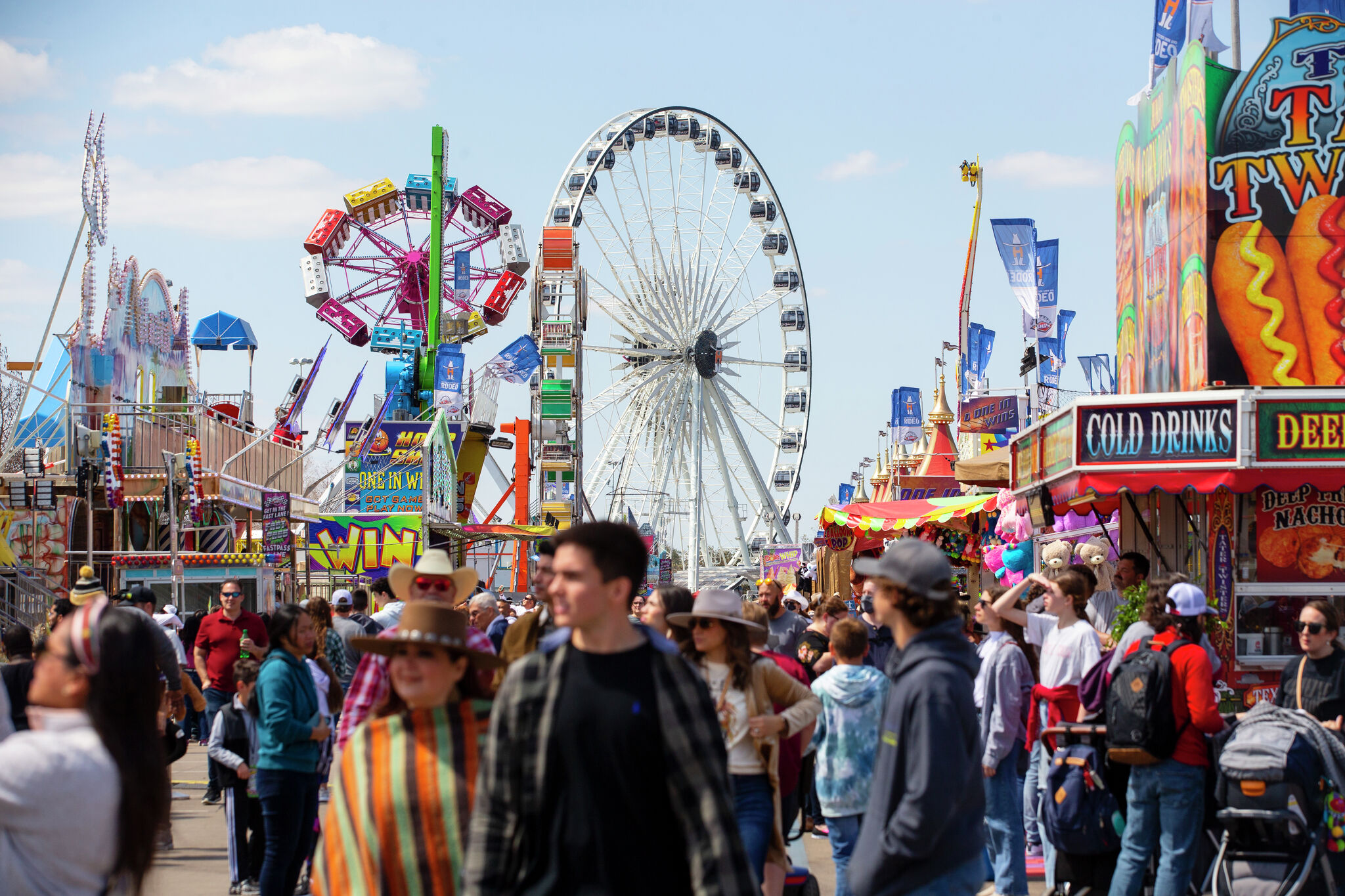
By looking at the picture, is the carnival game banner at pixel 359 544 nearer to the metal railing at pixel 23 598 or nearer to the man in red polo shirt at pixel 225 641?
the metal railing at pixel 23 598

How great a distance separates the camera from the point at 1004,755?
749 cm

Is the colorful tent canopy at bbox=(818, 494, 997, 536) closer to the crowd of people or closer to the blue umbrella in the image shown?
the crowd of people

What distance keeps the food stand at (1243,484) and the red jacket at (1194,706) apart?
4.79 m

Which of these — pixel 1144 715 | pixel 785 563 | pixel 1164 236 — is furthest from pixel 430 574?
pixel 785 563

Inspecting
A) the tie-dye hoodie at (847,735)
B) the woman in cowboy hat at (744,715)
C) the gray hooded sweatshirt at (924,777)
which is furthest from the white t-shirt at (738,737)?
the gray hooded sweatshirt at (924,777)

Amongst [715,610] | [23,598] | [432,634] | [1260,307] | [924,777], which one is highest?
[1260,307]

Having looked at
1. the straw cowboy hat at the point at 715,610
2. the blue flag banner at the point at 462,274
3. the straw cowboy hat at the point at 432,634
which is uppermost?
the blue flag banner at the point at 462,274

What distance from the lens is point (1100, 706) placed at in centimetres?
680

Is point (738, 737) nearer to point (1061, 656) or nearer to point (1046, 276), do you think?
point (1061, 656)

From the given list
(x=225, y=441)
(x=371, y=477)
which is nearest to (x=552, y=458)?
(x=371, y=477)

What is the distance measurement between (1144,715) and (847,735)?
1.25m

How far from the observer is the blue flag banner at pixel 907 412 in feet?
168

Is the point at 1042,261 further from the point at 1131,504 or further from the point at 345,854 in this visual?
the point at 345,854

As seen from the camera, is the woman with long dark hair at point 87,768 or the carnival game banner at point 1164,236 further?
the carnival game banner at point 1164,236
